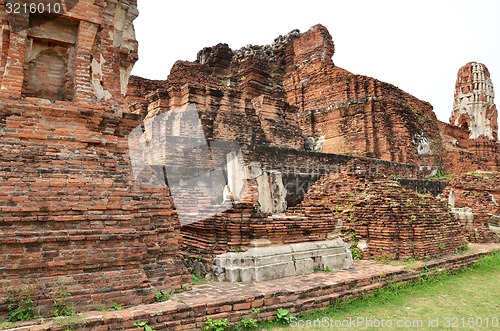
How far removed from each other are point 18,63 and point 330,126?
14.5 meters

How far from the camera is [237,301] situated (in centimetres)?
446

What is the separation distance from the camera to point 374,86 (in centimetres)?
1719

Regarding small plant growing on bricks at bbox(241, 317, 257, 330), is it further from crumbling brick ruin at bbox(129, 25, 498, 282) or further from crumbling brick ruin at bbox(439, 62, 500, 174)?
crumbling brick ruin at bbox(439, 62, 500, 174)

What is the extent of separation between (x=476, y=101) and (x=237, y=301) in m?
32.5

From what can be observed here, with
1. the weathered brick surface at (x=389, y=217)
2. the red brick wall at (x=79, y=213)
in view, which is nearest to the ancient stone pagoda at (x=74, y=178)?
the red brick wall at (x=79, y=213)

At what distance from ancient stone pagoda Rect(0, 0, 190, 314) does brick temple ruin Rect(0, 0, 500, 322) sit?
15mm

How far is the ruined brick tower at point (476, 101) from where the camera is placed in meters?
30.6

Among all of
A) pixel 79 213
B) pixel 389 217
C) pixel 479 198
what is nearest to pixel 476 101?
pixel 479 198

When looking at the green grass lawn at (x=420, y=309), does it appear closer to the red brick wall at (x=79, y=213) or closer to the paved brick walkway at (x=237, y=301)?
the paved brick walkway at (x=237, y=301)

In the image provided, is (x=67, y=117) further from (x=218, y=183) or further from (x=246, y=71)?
(x=246, y=71)

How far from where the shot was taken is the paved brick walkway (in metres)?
3.71

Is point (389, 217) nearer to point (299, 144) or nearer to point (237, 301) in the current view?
point (237, 301)

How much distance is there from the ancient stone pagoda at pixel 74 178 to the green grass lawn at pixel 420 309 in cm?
183

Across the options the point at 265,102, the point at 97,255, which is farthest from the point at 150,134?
the point at 97,255
